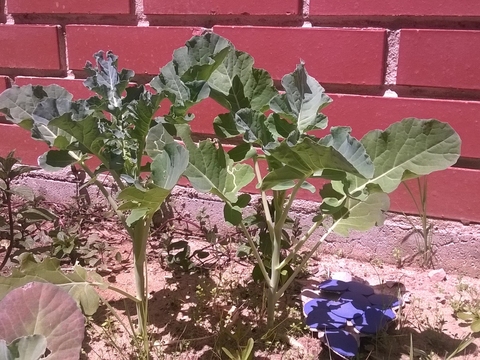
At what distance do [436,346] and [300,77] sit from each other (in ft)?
2.17

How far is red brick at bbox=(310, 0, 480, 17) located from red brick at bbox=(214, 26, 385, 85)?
0.16 ft

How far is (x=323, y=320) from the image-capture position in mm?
1179

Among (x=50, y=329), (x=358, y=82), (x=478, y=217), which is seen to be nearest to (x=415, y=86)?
(x=358, y=82)

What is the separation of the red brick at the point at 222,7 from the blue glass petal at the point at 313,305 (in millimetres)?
765

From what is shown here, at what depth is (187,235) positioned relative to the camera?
5.75 ft

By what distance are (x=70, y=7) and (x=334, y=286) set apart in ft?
3.81

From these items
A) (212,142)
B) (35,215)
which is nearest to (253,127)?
(212,142)

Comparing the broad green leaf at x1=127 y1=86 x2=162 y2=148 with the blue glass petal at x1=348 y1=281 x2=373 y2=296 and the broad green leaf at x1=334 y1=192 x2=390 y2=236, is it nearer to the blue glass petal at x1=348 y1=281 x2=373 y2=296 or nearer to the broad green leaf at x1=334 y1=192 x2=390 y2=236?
the broad green leaf at x1=334 y1=192 x2=390 y2=236

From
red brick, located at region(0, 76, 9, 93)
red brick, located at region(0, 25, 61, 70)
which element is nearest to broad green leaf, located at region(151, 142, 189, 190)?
red brick, located at region(0, 25, 61, 70)

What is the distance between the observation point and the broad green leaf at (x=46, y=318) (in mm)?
911

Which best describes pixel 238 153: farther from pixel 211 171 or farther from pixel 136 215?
pixel 136 215

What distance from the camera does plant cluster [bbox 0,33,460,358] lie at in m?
0.96

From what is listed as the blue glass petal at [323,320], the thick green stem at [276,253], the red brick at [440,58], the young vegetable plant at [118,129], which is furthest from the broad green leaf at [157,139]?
the red brick at [440,58]

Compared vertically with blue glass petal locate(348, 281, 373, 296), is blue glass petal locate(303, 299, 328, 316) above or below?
below
